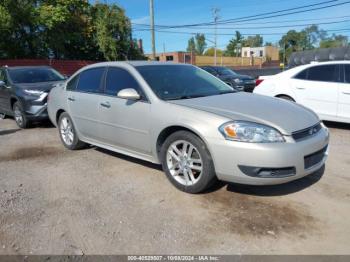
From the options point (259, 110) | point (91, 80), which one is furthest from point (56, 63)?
point (259, 110)

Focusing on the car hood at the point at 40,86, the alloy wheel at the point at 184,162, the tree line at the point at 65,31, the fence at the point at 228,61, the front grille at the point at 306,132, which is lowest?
the alloy wheel at the point at 184,162

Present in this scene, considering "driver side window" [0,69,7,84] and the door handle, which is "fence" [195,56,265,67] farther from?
the door handle

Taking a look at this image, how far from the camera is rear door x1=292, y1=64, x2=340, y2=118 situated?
7754 millimetres

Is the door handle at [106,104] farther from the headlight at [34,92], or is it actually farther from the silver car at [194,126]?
the headlight at [34,92]

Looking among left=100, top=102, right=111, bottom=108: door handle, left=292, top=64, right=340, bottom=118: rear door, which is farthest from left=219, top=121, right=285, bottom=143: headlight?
left=292, top=64, right=340, bottom=118: rear door

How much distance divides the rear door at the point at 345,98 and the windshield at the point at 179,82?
3.26 m

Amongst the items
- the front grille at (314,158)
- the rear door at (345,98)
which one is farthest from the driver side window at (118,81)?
the rear door at (345,98)

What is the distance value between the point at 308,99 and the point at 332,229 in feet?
16.6

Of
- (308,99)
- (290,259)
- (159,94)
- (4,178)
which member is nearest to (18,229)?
(4,178)

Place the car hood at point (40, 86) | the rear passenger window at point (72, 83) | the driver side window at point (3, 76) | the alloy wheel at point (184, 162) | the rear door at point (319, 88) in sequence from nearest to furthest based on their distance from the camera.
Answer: the alloy wheel at point (184, 162) < the rear passenger window at point (72, 83) < the rear door at point (319, 88) < the car hood at point (40, 86) < the driver side window at point (3, 76)

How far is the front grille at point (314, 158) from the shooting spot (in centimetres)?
409

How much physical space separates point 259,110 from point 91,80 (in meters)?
2.87

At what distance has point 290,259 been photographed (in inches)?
121

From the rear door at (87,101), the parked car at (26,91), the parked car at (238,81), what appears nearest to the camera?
the rear door at (87,101)
